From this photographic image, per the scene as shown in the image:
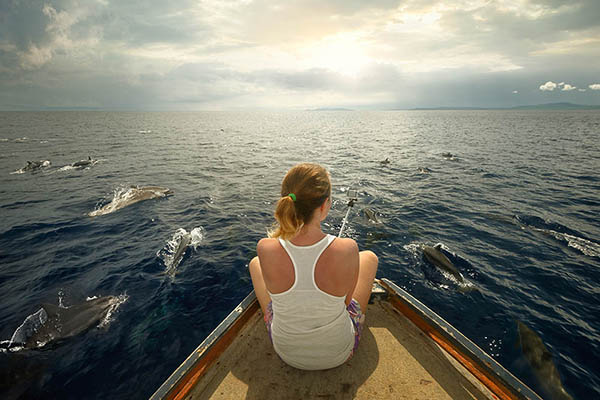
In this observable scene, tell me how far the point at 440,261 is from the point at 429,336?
19.0 feet

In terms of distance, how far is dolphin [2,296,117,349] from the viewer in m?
6.30

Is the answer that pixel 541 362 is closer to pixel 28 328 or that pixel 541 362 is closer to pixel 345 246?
pixel 345 246

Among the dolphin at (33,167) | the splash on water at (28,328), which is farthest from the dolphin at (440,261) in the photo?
the dolphin at (33,167)

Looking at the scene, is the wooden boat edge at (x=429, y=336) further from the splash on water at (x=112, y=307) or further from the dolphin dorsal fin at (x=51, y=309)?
the dolphin dorsal fin at (x=51, y=309)

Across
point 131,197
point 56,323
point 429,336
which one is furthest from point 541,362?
point 131,197

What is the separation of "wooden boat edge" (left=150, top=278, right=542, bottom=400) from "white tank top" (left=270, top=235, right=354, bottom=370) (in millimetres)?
1102

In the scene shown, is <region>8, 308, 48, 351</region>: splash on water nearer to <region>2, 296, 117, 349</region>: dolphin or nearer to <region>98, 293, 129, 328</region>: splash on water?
<region>2, 296, 117, 349</region>: dolphin

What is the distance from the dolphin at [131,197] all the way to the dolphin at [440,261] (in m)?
15.5

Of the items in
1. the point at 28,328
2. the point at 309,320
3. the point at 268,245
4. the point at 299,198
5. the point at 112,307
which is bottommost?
the point at 112,307

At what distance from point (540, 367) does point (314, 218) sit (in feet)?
22.5

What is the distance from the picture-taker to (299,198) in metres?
2.97

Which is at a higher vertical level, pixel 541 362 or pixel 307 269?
pixel 307 269

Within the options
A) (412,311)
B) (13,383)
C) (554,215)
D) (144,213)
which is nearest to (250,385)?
(412,311)

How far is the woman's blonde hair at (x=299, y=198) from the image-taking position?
2895 millimetres
